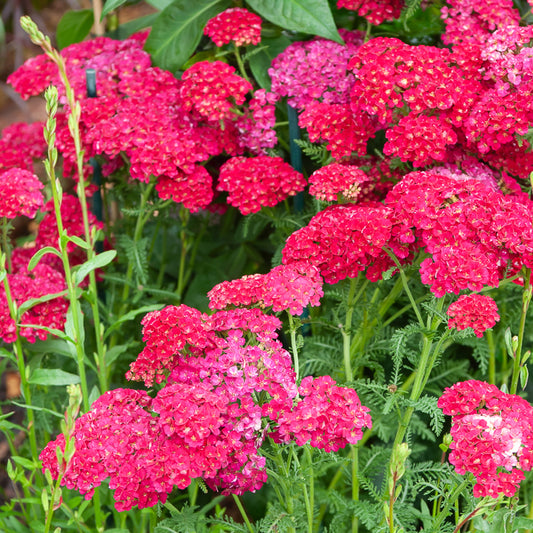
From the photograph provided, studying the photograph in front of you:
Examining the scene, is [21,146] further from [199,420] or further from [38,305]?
[199,420]

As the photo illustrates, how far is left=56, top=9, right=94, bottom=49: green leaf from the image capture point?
7.92ft

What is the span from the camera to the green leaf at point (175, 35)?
78.0 inches

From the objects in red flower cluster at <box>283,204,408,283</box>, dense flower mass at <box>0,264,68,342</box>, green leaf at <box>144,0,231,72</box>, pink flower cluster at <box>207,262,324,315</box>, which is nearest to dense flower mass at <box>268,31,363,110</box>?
green leaf at <box>144,0,231,72</box>

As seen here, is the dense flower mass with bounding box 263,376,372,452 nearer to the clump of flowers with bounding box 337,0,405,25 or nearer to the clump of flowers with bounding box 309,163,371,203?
the clump of flowers with bounding box 309,163,371,203

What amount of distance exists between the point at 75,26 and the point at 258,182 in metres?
1.16

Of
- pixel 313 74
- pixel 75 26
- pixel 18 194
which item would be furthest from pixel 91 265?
pixel 75 26

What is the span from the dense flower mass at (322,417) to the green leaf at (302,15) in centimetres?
96

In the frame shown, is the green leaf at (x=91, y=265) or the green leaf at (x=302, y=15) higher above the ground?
the green leaf at (x=302, y=15)

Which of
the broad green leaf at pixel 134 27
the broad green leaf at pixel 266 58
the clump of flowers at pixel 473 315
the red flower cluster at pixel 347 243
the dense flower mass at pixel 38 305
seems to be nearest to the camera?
the clump of flowers at pixel 473 315

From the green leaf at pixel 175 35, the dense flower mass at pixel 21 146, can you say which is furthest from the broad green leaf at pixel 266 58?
the dense flower mass at pixel 21 146

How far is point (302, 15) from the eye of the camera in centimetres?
183

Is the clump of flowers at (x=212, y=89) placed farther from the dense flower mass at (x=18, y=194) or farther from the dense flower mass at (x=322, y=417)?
the dense flower mass at (x=322, y=417)

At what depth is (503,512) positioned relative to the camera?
1.14 m

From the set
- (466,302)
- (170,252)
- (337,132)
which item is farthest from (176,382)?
(170,252)
